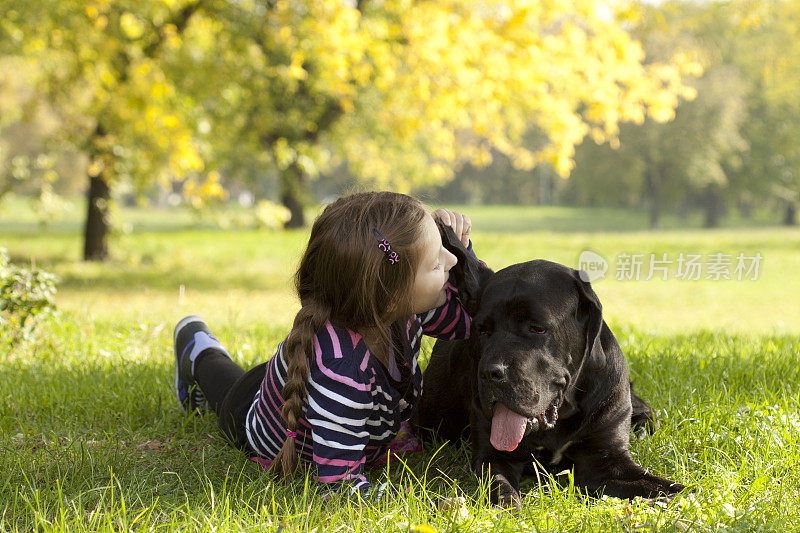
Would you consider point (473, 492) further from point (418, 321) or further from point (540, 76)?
point (540, 76)


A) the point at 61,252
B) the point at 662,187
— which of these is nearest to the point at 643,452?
the point at 61,252

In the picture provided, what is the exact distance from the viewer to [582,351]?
2639 mm

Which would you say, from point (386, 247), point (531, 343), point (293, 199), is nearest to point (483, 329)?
point (531, 343)

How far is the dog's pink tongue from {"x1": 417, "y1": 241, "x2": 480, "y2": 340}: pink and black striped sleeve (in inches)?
20.6

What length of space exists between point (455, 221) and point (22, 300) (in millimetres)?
3301

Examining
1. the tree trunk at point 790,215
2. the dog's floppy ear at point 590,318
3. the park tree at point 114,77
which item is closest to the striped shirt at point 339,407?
the dog's floppy ear at point 590,318

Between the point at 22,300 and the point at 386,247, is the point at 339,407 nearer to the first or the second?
the point at 386,247

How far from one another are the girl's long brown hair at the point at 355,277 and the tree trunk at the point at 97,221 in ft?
36.7

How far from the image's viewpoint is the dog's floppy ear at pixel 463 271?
9.43 ft

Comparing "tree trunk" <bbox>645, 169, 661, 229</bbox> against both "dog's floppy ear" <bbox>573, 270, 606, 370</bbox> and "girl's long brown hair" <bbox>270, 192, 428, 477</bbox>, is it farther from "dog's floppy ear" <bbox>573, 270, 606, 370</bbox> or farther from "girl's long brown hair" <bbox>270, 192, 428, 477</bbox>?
"girl's long brown hair" <bbox>270, 192, 428, 477</bbox>

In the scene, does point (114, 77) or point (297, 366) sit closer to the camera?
point (297, 366)

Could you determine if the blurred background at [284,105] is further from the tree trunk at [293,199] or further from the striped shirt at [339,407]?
the striped shirt at [339,407]

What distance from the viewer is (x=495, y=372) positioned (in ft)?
7.81

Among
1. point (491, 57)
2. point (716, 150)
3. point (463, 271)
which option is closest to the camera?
point (463, 271)
